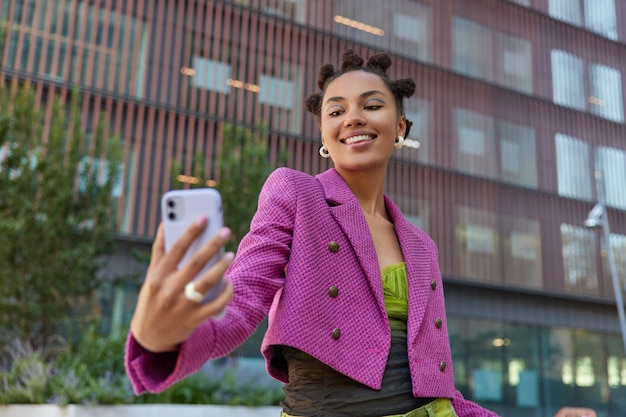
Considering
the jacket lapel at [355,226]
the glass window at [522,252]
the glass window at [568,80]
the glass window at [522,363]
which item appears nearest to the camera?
the jacket lapel at [355,226]

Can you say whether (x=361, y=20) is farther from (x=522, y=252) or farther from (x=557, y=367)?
(x=557, y=367)

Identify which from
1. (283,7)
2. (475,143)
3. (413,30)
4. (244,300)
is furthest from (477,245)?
(244,300)

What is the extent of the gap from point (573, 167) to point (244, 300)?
2466 cm

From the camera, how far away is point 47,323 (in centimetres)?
1234

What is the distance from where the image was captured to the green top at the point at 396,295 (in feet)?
5.57

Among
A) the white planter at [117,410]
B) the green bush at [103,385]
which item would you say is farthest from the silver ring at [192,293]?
the green bush at [103,385]

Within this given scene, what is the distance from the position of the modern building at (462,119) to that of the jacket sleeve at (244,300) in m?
15.4

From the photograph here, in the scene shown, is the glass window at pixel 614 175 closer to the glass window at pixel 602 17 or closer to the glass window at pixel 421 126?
the glass window at pixel 602 17

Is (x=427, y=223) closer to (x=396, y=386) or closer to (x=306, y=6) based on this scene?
(x=306, y=6)

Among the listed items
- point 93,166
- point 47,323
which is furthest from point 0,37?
point 47,323

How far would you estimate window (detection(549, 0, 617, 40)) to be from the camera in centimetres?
2548

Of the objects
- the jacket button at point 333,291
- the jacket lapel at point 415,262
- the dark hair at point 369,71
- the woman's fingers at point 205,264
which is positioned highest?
the dark hair at point 369,71

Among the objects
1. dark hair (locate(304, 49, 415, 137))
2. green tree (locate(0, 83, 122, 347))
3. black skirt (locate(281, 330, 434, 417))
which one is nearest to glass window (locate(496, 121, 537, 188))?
green tree (locate(0, 83, 122, 347))

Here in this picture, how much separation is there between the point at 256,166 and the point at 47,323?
5088 mm
